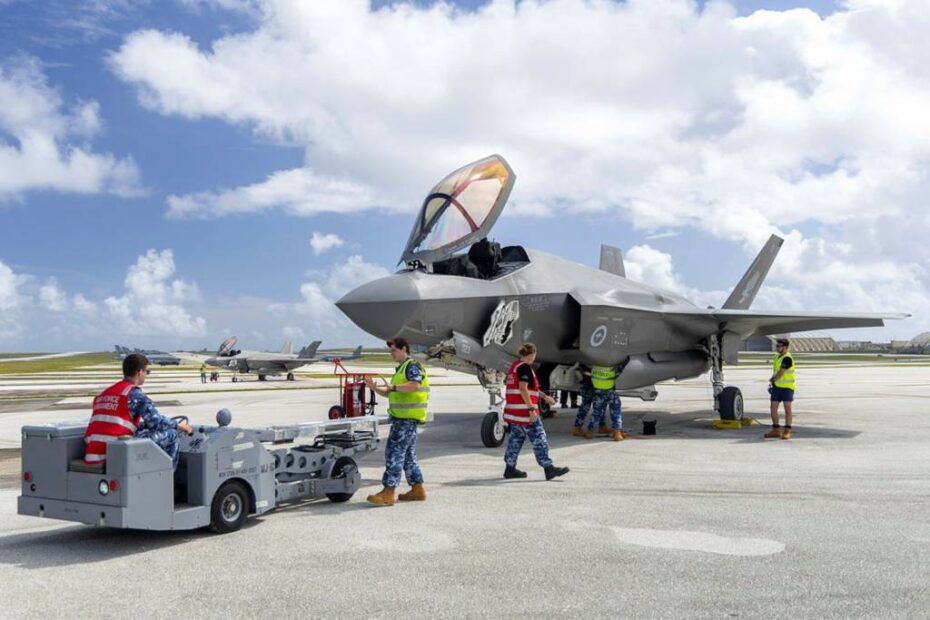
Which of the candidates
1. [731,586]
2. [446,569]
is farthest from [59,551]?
[731,586]

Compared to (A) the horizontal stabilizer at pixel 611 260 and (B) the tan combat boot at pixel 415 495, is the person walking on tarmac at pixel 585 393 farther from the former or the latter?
(B) the tan combat boot at pixel 415 495

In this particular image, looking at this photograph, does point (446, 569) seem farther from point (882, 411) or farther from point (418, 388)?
point (882, 411)

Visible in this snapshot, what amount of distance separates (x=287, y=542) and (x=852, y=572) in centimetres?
413

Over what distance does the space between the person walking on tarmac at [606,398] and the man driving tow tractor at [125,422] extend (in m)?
8.24

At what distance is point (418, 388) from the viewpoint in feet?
24.4

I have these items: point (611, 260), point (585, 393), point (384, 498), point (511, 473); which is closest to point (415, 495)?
point (384, 498)

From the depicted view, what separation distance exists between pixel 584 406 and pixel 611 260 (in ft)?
18.0

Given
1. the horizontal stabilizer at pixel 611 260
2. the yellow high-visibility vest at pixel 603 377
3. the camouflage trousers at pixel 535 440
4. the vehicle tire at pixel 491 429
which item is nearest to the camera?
the camouflage trousers at pixel 535 440

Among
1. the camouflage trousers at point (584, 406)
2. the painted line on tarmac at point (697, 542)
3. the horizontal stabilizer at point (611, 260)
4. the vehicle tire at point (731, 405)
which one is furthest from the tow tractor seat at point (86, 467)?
the horizontal stabilizer at point (611, 260)

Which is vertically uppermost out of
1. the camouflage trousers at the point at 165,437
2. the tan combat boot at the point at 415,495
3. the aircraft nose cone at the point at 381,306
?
the aircraft nose cone at the point at 381,306

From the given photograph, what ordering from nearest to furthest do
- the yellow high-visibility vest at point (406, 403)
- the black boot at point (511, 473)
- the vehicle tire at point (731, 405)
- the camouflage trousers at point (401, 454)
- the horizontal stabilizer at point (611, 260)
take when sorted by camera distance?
the camouflage trousers at point (401, 454) < the yellow high-visibility vest at point (406, 403) < the black boot at point (511, 473) < the vehicle tire at point (731, 405) < the horizontal stabilizer at point (611, 260)

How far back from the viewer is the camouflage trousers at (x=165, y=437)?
18.8ft

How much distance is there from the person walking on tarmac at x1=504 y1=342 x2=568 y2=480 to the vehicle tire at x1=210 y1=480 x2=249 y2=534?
333 centimetres

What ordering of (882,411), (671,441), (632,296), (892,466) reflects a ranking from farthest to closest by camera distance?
(882,411)
(632,296)
(671,441)
(892,466)
